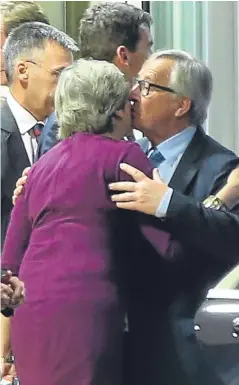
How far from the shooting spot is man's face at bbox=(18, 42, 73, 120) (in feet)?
8.28

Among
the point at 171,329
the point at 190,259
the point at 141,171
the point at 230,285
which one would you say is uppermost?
the point at 141,171

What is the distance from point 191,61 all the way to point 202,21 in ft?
4.04

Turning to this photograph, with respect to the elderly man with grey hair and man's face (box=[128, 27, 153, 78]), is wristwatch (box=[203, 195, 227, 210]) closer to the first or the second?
the elderly man with grey hair

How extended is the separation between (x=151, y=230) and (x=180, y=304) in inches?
9.0

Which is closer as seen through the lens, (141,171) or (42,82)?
(141,171)

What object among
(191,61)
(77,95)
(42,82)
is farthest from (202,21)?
(77,95)

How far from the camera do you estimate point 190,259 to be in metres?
1.94

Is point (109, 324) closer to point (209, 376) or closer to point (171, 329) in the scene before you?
point (171, 329)

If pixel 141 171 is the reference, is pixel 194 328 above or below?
below

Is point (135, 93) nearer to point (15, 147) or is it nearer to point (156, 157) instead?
point (156, 157)

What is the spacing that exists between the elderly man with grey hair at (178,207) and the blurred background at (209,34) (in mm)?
1125

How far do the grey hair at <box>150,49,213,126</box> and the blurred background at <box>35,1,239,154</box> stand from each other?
3.70 ft

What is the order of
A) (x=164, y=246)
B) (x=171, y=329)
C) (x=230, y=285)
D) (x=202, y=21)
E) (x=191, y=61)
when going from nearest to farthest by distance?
(x=164, y=246), (x=171, y=329), (x=191, y=61), (x=230, y=285), (x=202, y=21)

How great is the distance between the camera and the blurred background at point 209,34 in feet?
10.8
